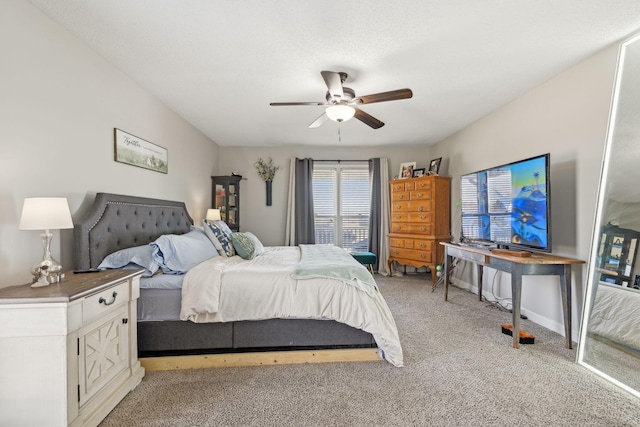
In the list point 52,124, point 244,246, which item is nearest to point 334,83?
point 244,246

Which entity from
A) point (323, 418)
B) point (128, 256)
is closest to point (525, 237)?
point (323, 418)

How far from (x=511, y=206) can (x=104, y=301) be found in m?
3.49

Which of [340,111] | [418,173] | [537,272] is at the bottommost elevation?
[537,272]

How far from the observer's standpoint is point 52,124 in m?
1.95

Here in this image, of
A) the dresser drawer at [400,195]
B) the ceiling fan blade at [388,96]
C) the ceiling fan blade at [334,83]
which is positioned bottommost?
the dresser drawer at [400,195]

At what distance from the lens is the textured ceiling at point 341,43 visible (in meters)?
1.86

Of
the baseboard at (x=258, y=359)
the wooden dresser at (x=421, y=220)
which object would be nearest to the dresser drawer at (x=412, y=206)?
the wooden dresser at (x=421, y=220)

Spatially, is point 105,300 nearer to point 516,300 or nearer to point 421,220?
point 516,300

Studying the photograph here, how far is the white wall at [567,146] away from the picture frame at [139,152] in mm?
4102

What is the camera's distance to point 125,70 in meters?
2.63

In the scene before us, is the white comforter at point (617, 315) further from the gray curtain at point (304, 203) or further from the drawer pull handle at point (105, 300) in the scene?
the gray curtain at point (304, 203)

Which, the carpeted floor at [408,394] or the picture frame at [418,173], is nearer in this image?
the carpeted floor at [408,394]

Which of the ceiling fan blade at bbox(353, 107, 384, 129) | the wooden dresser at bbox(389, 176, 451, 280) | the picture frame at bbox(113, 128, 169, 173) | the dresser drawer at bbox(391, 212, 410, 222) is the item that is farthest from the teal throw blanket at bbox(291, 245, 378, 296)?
the dresser drawer at bbox(391, 212, 410, 222)

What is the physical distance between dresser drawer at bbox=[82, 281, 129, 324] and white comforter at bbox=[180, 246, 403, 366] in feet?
1.30
